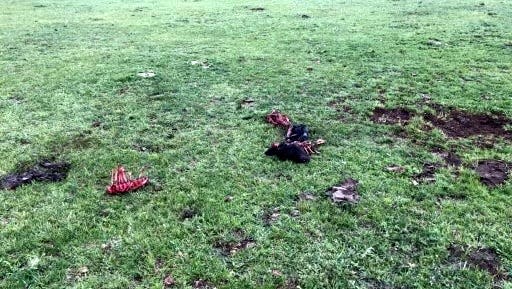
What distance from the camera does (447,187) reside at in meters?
3.20

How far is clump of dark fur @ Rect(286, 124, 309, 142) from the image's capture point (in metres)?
3.88

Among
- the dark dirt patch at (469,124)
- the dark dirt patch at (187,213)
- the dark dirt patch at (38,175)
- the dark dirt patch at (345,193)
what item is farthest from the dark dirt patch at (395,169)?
the dark dirt patch at (38,175)

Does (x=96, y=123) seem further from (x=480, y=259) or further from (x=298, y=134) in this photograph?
(x=480, y=259)

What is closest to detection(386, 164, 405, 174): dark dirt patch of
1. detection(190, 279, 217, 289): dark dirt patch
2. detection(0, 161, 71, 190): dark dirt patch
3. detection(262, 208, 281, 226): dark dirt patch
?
detection(262, 208, 281, 226): dark dirt patch

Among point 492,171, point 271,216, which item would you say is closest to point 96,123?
point 271,216

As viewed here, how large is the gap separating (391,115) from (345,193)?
157cm

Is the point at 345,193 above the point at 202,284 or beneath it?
above

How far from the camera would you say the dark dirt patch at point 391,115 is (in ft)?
14.1

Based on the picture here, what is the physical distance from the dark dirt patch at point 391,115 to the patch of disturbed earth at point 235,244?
6.78 feet

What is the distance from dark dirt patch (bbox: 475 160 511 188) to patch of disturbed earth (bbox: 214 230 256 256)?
1.66m

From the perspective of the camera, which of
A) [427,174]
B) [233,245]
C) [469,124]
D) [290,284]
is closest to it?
[290,284]

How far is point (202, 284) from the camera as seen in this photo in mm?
2400

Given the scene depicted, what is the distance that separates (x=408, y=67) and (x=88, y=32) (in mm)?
5636

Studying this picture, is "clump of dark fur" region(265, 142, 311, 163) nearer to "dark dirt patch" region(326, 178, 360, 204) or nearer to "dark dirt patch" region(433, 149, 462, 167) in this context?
"dark dirt patch" region(326, 178, 360, 204)
